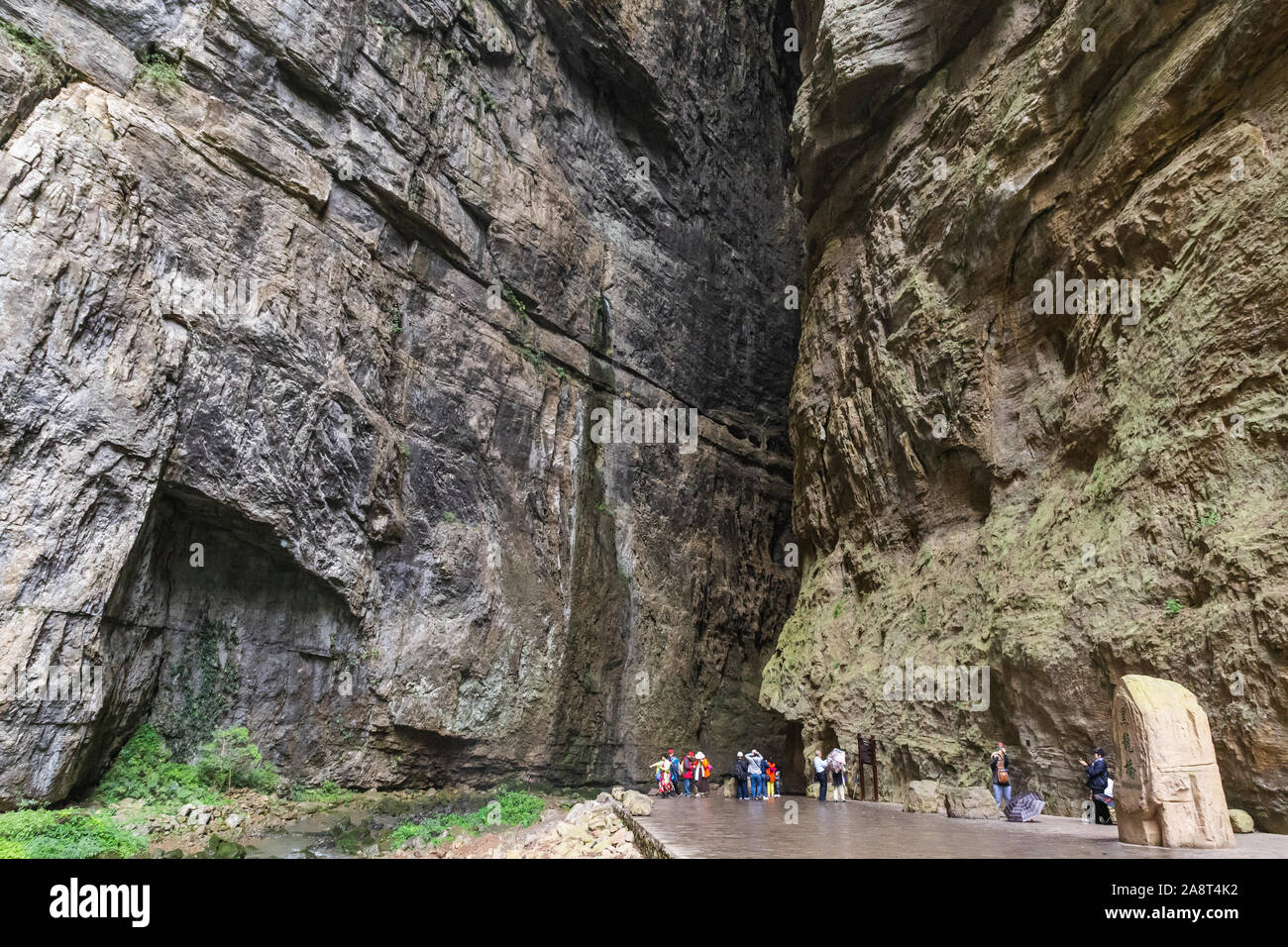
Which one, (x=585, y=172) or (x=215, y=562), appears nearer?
(x=215, y=562)

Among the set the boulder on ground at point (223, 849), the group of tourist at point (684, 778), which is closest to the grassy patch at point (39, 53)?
the boulder on ground at point (223, 849)

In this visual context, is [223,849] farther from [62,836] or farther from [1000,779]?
[1000,779]

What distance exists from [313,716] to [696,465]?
16.3 metres

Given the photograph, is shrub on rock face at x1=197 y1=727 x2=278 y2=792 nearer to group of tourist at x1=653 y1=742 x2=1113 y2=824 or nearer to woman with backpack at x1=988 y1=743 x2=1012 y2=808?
group of tourist at x1=653 y1=742 x2=1113 y2=824

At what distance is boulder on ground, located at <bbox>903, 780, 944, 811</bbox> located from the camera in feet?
43.9

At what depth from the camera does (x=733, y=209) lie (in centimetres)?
3338

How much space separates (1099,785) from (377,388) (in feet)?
56.5

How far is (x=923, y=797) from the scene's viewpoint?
13414 mm

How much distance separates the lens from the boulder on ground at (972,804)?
464 inches

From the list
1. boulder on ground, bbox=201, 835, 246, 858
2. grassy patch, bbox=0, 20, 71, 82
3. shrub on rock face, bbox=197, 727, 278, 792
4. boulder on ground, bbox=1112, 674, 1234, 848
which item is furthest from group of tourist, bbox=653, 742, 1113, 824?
grassy patch, bbox=0, 20, 71, 82

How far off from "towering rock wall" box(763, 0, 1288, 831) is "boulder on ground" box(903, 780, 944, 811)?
98 centimetres

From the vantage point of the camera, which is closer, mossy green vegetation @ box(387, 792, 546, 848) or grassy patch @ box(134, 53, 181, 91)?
mossy green vegetation @ box(387, 792, 546, 848)
